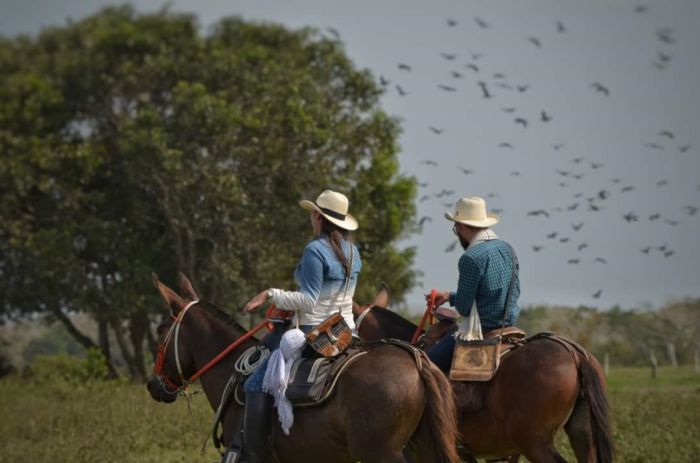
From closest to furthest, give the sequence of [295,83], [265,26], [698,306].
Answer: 1. [295,83]
2. [265,26]
3. [698,306]

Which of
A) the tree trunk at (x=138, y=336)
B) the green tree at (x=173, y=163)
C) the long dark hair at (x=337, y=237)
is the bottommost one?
the tree trunk at (x=138, y=336)

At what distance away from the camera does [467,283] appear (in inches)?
340

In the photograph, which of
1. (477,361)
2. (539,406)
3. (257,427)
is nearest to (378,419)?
(257,427)

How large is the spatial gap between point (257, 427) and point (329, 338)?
931 mm

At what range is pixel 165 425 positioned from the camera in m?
16.2

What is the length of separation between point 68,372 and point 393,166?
1160cm

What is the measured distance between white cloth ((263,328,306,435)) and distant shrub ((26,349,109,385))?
21.3m

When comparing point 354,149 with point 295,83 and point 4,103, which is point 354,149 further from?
point 4,103

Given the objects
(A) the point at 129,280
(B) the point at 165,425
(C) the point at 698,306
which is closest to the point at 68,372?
(A) the point at 129,280

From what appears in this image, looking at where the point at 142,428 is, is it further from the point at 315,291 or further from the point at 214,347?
the point at 315,291

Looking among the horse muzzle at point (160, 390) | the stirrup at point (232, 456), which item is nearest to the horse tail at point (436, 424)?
the stirrup at point (232, 456)

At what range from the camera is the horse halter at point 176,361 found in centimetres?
905

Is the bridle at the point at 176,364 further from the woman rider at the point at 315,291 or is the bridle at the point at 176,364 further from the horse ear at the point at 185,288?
the woman rider at the point at 315,291

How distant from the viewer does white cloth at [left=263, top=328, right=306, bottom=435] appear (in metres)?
7.85
